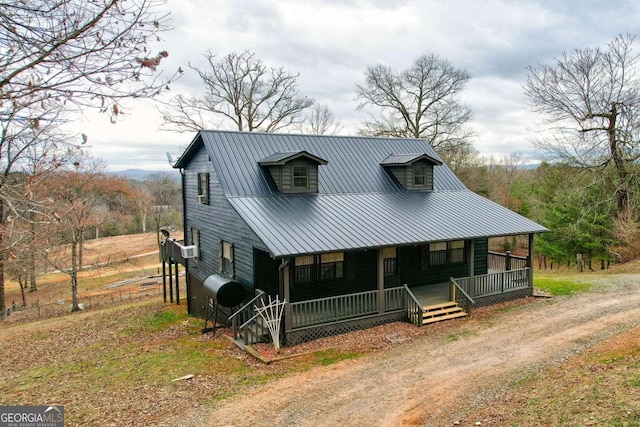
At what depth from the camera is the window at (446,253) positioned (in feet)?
56.4

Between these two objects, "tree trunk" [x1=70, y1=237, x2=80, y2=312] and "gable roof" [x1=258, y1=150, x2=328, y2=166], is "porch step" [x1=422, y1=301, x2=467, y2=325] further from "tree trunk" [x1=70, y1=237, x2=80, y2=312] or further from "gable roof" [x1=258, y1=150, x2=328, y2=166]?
"tree trunk" [x1=70, y1=237, x2=80, y2=312]

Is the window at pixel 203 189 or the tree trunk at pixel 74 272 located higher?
the window at pixel 203 189

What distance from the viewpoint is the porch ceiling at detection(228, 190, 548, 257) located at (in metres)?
12.8

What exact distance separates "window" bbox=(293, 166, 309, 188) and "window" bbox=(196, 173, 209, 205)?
3736 millimetres

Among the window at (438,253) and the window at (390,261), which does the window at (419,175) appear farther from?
the window at (390,261)

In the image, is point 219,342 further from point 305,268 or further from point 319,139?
point 319,139

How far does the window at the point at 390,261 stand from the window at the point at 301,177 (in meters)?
3.98

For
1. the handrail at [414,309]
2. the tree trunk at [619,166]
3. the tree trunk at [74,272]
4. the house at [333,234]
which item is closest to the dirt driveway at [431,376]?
the handrail at [414,309]

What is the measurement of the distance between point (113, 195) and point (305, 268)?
48.1 meters

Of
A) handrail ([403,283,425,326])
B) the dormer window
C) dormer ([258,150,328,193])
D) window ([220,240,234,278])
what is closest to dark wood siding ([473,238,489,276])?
handrail ([403,283,425,326])

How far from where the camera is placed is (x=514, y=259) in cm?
1934

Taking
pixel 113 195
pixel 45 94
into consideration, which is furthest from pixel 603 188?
pixel 113 195

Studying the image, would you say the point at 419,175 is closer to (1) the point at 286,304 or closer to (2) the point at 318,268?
(2) the point at 318,268
